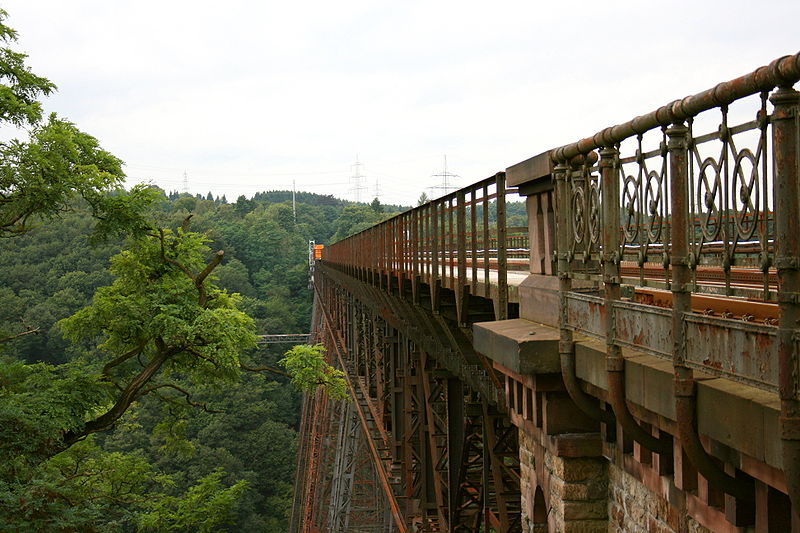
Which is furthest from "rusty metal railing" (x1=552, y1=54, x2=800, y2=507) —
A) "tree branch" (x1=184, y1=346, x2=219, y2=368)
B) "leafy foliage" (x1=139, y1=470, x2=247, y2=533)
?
"leafy foliage" (x1=139, y1=470, x2=247, y2=533)

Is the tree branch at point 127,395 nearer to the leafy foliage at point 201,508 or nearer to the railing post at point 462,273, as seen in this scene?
the leafy foliage at point 201,508

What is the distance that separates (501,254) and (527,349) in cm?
164

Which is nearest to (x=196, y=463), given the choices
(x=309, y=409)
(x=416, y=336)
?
(x=309, y=409)

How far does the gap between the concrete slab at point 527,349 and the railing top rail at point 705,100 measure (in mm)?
973

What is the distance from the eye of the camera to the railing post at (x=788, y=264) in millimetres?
2109

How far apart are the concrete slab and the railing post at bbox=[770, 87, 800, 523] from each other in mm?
1789

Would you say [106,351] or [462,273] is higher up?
[462,273]

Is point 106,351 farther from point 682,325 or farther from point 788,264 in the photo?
point 788,264

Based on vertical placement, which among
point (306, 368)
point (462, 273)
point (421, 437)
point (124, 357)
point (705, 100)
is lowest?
point (421, 437)

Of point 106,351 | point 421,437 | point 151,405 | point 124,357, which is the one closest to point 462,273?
point 421,437

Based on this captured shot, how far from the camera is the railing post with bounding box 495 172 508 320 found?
18.0 ft

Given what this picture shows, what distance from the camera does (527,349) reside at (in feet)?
12.8

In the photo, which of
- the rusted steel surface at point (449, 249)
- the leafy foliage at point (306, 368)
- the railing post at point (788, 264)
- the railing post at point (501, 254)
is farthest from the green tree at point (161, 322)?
the railing post at point (788, 264)

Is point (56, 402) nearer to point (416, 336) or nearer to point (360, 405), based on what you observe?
point (416, 336)
